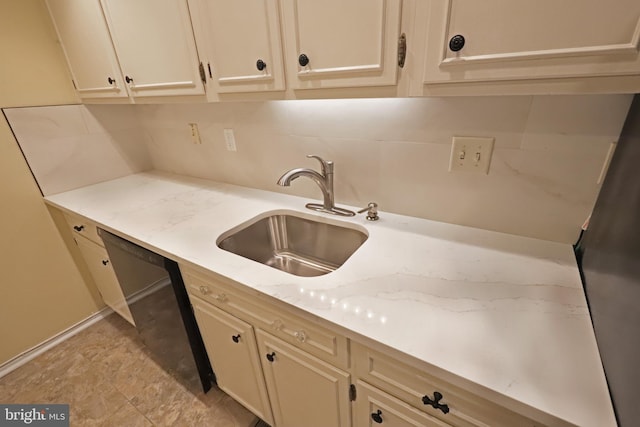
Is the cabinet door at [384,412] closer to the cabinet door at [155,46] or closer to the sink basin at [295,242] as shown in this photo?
the sink basin at [295,242]

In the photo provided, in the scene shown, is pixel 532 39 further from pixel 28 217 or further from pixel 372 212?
pixel 28 217

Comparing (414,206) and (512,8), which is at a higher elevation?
(512,8)

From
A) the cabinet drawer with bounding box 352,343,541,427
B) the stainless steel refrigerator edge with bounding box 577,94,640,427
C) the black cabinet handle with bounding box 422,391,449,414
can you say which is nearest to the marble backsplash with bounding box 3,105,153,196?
the cabinet drawer with bounding box 352,343,541,427

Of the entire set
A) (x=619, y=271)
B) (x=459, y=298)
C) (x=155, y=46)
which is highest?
(x=155, y=46)

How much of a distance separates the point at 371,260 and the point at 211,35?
3.08ft

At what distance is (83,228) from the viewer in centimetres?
162

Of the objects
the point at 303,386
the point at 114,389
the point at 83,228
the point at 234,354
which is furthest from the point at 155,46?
the point at 114,389

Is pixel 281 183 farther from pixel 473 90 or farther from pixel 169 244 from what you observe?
pixel 473 90

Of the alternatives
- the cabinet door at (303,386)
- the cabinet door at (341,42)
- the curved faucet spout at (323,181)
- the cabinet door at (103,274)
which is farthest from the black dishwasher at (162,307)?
the cabinet door at (341,42)

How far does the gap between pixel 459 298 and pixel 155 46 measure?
4.65 ft

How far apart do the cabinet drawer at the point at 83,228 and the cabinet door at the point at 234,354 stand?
831mm

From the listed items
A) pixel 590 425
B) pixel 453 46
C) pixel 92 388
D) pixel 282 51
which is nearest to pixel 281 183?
pixel 282 51

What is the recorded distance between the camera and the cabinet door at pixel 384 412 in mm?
690

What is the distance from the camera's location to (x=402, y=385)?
683mm
